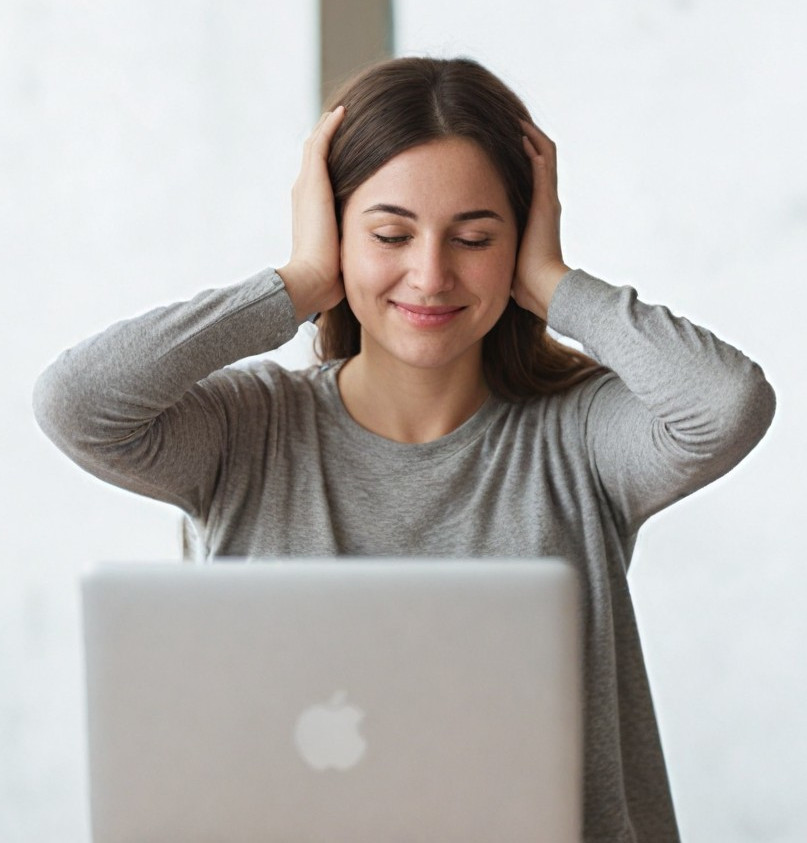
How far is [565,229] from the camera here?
2.59m

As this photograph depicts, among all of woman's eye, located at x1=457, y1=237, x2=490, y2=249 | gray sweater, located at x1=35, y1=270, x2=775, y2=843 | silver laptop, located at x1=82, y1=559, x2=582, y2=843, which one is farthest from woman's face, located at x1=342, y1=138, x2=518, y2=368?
silver laptop, located at x1=82, y1=559, x2=582, y2=843

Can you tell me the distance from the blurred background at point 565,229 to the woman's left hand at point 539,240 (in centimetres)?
78

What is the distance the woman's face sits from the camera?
5.22ft

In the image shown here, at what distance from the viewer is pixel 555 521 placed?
163 centimetres

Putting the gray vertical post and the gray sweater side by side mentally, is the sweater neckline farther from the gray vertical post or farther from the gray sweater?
the gray vertical post

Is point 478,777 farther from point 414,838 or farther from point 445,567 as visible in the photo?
point 445,567

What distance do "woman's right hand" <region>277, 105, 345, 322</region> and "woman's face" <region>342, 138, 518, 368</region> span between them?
0.10 feet

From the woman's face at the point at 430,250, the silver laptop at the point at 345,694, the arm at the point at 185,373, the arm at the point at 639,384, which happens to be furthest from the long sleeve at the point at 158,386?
the silver laptop at the point at 345,694

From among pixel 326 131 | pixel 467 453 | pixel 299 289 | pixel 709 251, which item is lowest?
pixel 467 453

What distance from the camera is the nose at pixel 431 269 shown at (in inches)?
61.6

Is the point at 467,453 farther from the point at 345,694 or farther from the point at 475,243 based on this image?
the point at 345,694

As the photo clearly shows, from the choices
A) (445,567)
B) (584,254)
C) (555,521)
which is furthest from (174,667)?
(584,254)

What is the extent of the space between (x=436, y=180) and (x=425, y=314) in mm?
176

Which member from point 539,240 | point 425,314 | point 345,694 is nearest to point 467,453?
point 425,314
